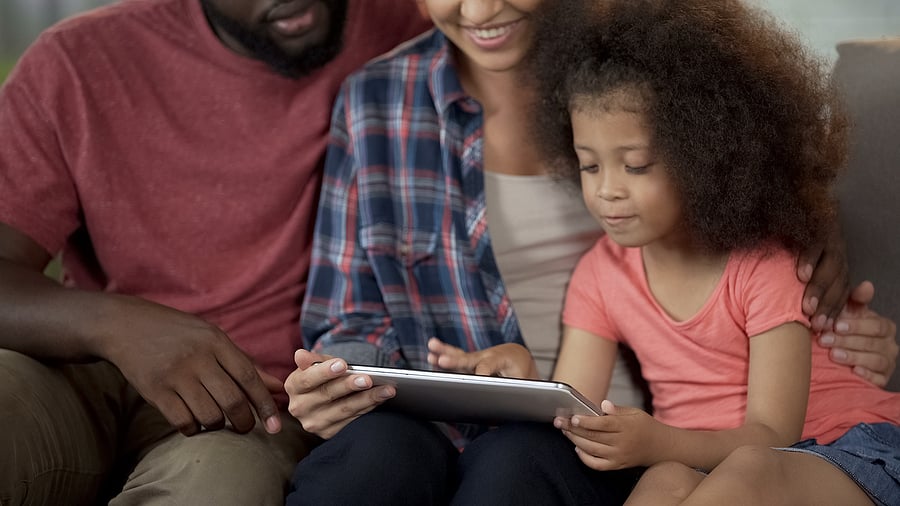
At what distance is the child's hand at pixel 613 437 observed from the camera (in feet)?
4.33

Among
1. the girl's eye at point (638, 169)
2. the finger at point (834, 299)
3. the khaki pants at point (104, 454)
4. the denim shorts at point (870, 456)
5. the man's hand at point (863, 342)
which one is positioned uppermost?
the girl's eye at point (638, 169)

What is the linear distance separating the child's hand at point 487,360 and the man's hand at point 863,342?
0.43 meters

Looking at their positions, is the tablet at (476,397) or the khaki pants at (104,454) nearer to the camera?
the tablet at (476,397)

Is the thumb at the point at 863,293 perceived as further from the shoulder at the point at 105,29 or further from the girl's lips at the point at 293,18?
the shoulder at the point at 105,29

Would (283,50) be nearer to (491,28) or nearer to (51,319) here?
(491,28)

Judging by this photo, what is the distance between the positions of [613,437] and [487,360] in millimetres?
279

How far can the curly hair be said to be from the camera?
1504mm

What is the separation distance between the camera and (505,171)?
6.00 feet

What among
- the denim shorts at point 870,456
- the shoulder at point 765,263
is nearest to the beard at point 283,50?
the shoulder at point 765,263

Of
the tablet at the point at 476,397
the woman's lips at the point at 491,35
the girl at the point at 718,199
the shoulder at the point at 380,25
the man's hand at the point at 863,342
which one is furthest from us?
the shoulder at the point at 380,25

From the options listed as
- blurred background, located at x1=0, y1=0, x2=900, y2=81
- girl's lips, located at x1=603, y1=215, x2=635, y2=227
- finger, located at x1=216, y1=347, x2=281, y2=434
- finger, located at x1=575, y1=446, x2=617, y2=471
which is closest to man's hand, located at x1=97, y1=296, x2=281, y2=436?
finger, located at x1=216, y1=347, x2=281, y2=434

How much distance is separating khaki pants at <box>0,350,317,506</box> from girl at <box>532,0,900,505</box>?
0.54 metres

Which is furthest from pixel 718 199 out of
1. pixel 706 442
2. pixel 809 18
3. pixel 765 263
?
pixel 809 18

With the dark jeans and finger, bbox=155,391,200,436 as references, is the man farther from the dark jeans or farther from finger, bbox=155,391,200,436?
the dark jeans
